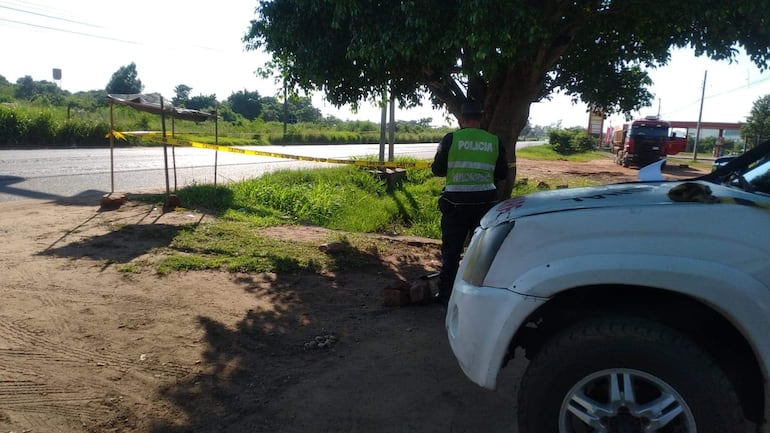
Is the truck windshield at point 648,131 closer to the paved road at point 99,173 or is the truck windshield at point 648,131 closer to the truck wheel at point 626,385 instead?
the paved road at point 99,173

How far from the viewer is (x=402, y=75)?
7141 millimetres

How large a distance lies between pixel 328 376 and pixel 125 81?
218 feet

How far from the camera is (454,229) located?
4.75 m

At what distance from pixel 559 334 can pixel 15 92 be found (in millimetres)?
73631

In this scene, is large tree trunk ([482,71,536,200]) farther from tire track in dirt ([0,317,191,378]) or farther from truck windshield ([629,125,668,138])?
truck windshield ([629,125,668,138])

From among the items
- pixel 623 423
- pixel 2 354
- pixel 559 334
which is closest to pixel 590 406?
pixel 623 423

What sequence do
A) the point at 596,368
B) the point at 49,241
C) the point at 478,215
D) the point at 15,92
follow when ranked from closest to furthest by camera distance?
the point at 596,368 < the point at 478,215 < the point at 49,241 < the point at 15,92

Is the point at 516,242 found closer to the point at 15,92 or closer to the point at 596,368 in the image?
the point at 596,368

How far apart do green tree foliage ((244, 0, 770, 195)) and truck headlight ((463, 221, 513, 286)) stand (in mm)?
2631

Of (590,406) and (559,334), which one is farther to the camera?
(559,334)

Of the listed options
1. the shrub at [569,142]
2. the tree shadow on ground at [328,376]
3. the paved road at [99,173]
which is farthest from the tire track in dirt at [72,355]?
the shrub at [569,142]

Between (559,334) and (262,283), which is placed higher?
(559,334)

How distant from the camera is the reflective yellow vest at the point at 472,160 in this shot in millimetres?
4566

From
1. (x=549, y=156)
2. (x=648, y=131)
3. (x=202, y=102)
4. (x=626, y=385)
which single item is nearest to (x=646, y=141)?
(x=648, y=131)
